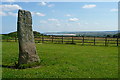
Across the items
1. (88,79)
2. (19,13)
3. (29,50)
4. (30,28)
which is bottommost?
(88,79)

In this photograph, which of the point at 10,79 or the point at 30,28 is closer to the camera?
the point at 10,79

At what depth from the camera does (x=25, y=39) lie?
10125 mm

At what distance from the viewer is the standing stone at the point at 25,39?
10047mm

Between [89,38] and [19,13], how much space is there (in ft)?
72.8

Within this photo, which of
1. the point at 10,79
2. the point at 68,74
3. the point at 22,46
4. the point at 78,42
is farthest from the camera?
the point at 78,42

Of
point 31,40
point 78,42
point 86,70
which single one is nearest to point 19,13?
point 31,40

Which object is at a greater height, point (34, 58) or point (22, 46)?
point (22, 46)

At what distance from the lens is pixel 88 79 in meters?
7.49

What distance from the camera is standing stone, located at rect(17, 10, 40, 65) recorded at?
10.0 meters

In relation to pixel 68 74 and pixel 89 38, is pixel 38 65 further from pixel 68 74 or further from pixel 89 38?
pixel 89 38

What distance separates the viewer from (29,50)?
10.2 m

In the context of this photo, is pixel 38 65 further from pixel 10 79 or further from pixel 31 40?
pixel 10 79

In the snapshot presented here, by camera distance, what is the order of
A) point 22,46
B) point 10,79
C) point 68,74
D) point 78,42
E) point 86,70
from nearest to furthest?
point 10,79 < point 68,74 < point 86,70 < point 22,46 < point 78,42

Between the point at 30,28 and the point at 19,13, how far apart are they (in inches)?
41.4
